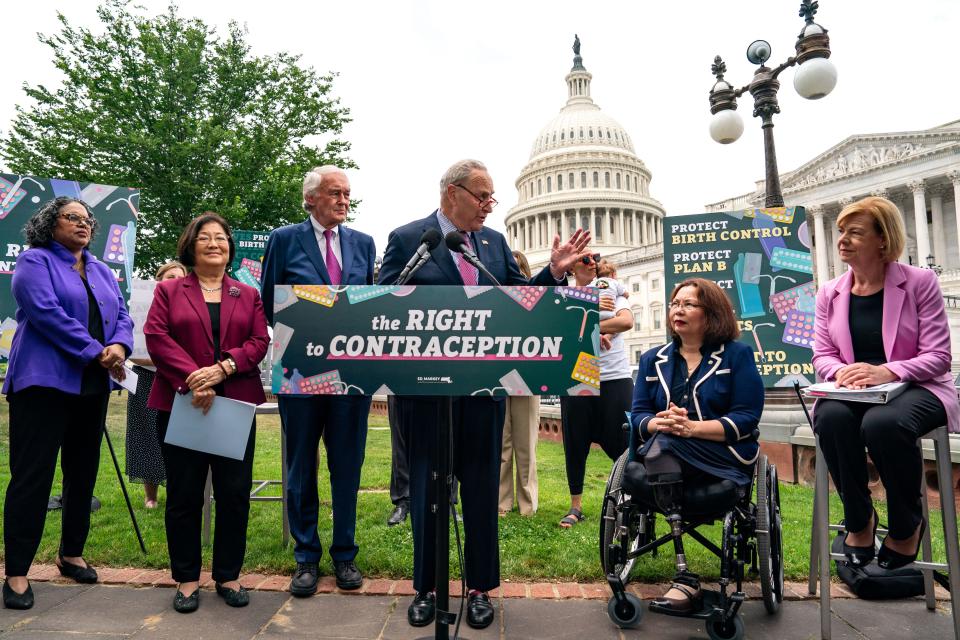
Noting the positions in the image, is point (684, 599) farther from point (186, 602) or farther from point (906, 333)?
point (186, 602)

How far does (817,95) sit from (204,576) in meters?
9.88

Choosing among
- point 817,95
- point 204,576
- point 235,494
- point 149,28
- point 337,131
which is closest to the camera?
point 235,494

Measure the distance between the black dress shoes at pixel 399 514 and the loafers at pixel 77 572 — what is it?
7.22 ft

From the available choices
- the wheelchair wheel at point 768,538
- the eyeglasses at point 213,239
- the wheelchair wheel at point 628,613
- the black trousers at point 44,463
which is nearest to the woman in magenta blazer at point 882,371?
the wheelchair wheel at point 768,538

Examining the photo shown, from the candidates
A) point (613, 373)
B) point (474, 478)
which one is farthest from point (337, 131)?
point (474, 478)

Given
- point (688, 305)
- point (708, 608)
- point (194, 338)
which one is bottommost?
point (708, 608)

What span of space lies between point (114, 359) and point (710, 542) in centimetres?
373

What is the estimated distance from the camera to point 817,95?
9375 millimetres

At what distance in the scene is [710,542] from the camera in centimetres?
347

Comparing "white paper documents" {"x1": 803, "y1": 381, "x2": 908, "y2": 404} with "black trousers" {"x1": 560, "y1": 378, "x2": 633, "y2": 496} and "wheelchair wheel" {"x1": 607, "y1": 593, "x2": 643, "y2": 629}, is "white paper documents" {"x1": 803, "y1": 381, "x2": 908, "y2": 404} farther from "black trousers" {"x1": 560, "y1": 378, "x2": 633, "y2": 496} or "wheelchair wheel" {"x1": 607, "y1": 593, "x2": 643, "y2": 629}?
"black trousers" {"x1": 560, "y1": 378, "x2": 633, "y2": 496}

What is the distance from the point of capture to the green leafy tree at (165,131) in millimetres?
20781

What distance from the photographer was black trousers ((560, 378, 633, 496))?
567cm

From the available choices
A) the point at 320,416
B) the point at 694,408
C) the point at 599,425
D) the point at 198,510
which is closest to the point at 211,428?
the point at 198,510

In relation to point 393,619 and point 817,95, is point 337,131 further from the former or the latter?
point 393,619
